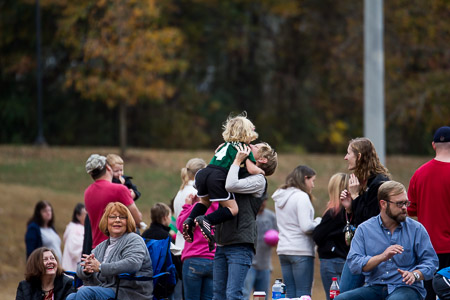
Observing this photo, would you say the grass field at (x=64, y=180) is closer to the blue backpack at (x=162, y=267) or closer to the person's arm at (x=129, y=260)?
the blue backpack at (x=162, y=267)

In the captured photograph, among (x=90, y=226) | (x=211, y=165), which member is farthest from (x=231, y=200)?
(x=90, y=226)

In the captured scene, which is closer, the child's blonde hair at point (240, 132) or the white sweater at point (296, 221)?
the child's blonde hair at point (240, 132)

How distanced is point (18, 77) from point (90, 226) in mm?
26547

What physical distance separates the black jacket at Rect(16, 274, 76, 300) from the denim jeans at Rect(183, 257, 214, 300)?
1232mm

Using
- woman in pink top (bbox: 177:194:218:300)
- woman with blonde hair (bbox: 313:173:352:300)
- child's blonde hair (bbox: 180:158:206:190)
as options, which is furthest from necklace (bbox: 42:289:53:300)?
woman with blonde hair (bbox: 313:173:352:300)

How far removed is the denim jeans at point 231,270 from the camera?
690 cm

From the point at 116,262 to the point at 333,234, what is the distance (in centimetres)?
232

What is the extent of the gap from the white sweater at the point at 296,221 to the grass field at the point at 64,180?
6.09 m

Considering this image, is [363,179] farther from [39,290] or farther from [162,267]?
[39,290]

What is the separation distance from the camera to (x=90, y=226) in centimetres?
855

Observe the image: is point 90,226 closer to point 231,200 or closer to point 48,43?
point 231,200

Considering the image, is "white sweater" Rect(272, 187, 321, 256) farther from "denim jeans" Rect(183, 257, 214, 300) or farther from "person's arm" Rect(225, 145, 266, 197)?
"person's arm" Rect(225, 145, 266, 197)

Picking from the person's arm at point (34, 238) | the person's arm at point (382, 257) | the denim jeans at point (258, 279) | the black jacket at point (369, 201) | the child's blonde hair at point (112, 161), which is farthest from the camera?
the person's arm at point (34, 238)

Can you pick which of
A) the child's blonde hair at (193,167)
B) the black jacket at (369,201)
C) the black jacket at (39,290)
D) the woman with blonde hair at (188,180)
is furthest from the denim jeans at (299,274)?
the black jacket at (39,290)
